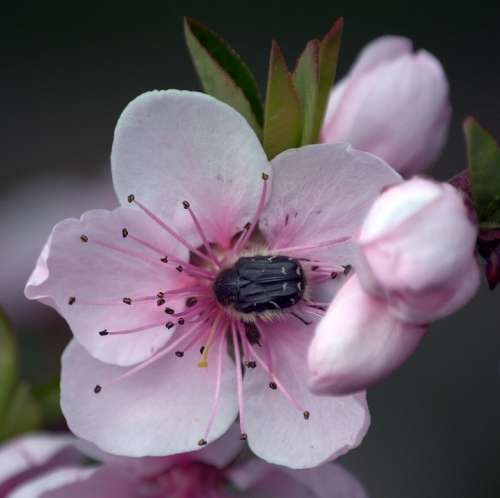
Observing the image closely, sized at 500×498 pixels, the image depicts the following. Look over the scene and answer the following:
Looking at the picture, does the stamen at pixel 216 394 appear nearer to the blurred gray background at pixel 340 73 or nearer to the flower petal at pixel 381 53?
the flower petal at pixel 381 53

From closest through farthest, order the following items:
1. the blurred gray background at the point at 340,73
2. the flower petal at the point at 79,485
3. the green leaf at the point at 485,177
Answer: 1. the green leaf at the point at 485,177
2. the flower petal at the point at 79,485
3. the blurred gray background at the point at 340,73

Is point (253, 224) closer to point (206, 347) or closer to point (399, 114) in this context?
point (206, 347)

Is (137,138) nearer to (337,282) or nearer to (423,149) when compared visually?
(337,282)

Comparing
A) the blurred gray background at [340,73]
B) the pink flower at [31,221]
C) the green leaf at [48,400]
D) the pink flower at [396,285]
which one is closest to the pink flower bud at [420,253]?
the pink flower at [396,285]

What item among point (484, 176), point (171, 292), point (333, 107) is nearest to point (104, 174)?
point (333, 107)

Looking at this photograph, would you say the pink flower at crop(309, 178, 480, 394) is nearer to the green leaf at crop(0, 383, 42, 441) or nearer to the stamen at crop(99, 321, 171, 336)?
the stamen at crop(99, 321, 171, 336)

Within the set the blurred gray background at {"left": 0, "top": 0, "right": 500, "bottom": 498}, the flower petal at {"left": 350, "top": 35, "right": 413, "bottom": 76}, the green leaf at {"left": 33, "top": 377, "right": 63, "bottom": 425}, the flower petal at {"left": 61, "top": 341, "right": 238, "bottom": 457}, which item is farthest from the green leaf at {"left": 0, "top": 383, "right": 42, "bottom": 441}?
the blurred gray background at {"left": 0, "top": 0, "right": 500, "bottom": 498}
